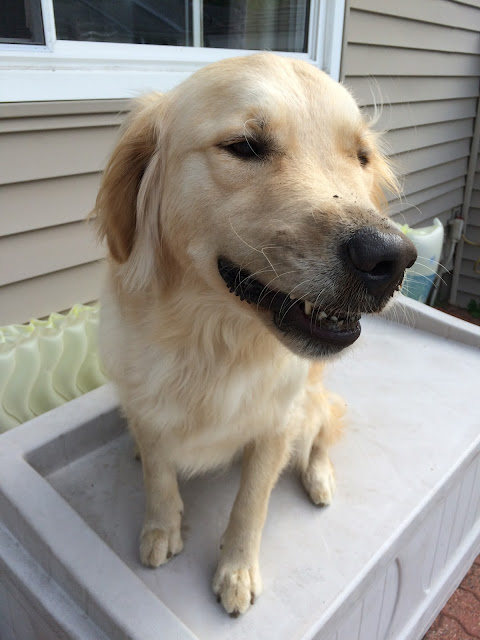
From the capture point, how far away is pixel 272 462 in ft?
4.89

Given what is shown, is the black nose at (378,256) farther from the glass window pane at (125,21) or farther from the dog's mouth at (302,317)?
the glass window pane at (125,21)

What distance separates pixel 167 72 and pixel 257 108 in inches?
59.6

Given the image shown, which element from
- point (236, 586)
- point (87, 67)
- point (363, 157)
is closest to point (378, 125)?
point (87, 67)

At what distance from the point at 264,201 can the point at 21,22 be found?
4.94 ft

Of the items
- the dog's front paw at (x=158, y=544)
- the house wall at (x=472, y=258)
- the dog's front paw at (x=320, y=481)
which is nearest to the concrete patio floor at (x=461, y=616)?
the dog's front paw at (x=320, y=481)

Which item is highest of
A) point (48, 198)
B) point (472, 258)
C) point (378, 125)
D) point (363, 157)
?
point (363, 157)

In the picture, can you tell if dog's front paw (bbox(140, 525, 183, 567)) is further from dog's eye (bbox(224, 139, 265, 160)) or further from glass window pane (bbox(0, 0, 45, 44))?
glass window pane (bbox(0, 0, 45, 44))

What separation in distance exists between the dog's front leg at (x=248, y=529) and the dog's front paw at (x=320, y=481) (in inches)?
7.5

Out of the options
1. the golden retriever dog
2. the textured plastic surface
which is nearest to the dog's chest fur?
the golden retriever dog

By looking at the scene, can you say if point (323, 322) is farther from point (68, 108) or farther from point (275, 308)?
point (68, 108)

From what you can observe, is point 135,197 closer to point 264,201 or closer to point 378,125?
point 264,201

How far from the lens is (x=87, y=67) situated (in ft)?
7.03

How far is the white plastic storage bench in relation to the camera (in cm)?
129

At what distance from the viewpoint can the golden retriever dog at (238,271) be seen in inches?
39.4
